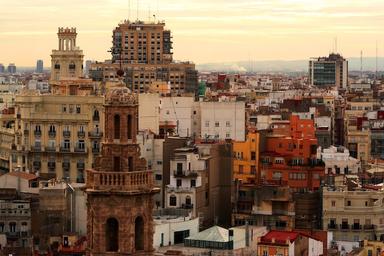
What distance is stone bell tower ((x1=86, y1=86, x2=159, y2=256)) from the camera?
4469cm

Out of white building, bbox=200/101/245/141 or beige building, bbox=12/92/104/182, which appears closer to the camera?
beige building, bbox=12/92/104/182

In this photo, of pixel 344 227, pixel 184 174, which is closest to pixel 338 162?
pixel 344 227

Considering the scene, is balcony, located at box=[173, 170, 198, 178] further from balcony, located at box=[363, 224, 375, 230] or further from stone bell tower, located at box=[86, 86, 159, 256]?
stone bell tower, located at box=[86, 86, 159, 256]

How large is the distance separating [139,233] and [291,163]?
152 ft

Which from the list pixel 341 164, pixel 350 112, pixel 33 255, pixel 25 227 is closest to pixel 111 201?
pixel 33 255

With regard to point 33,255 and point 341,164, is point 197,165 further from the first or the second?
point 341,164

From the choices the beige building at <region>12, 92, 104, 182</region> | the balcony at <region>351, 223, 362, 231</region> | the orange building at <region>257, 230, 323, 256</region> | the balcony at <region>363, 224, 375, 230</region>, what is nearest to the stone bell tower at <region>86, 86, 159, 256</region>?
the orange building at <region>257, 230, 323, 256</region>

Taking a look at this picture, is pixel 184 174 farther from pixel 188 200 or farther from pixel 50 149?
pixel 50 149

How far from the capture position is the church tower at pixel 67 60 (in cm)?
12225

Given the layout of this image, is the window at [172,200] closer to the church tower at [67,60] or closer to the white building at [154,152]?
the white building at [154,152]

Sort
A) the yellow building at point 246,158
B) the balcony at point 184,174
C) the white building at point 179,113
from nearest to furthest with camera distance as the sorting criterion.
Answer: the balcony at point 184,174
the yellow building at point 246,158
the white building at point 179,113

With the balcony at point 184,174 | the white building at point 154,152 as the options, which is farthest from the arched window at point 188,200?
the white building at point 154,152

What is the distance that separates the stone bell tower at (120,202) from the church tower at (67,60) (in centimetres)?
7647

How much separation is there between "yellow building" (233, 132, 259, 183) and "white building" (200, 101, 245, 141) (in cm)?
1132
